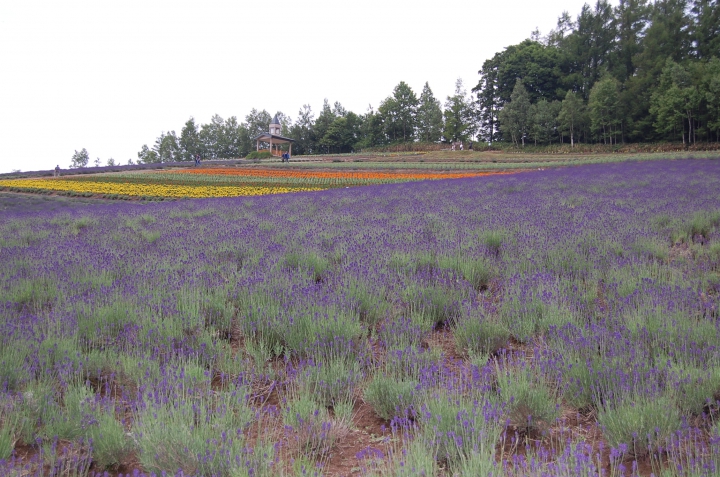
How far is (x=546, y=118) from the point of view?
5900 centimetres

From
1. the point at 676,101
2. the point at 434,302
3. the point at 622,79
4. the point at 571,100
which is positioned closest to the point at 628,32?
the point at 622,79

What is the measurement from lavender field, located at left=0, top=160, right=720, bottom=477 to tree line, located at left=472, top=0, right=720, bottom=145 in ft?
169

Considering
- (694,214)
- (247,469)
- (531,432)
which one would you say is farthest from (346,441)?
(694,214)

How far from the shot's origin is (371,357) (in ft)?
9.89

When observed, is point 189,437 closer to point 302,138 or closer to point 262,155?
point 262,155

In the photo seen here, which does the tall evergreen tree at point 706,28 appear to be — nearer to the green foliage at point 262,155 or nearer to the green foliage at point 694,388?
the green foliage at point 262,155

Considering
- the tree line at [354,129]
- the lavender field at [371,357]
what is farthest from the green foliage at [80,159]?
the lavender field at [371,357]

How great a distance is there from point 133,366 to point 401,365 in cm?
154

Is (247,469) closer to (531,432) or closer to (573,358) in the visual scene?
(531,432)

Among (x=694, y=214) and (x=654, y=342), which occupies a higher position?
(x=694, y=214)

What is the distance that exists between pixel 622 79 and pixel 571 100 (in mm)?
15022

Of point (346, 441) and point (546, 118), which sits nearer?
point (346, 441)

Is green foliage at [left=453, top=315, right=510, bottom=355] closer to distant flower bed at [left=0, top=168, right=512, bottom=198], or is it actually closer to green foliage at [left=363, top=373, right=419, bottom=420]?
green foliage at [left=363, top=373, right=419, bottom=420]

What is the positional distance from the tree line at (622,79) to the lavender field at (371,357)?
51.6m
